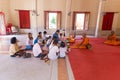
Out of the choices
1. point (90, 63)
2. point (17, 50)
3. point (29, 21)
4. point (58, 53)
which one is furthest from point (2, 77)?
point (29, 21)

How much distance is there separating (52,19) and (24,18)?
8.17 feet

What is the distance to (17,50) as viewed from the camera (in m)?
5.62

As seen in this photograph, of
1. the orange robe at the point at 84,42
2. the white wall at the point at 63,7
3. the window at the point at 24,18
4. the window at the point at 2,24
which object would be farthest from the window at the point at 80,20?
the window at the point at 2,24

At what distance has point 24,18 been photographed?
11.5 meters

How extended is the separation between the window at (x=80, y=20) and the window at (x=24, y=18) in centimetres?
410

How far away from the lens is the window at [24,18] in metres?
11.3

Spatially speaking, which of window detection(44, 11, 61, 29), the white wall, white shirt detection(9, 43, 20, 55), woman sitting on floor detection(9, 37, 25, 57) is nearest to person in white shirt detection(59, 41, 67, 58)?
woman sitting on floor detection(9, 37, 25, 57)

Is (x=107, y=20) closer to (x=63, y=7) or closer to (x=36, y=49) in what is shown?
(x=63, y=7)

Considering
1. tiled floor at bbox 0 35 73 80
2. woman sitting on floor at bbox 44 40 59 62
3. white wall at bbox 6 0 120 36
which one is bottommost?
tiled floor at bbox 0 35 73 80

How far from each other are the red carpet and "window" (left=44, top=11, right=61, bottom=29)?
546 cm

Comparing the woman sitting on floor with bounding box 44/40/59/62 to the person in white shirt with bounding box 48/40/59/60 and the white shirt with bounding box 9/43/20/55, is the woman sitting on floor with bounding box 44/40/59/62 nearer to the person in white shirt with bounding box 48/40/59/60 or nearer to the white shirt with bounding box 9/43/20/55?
the person in white shirt with bounding box 48/40/59/60

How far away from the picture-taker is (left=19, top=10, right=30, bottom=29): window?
11320 mm

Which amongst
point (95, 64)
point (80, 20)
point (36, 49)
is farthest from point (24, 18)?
point (95, 64)

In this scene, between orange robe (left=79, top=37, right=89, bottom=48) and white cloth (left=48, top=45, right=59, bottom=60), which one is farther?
orange robe (left=79, top=37, right=89, bottom=48)
